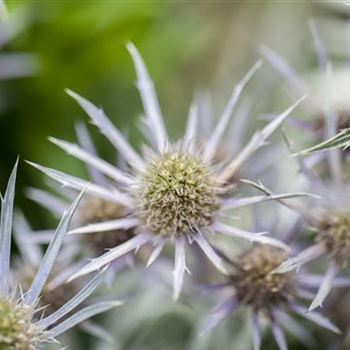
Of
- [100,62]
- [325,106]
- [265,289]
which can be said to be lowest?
[265,289]

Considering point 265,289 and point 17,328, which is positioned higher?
point 17,328

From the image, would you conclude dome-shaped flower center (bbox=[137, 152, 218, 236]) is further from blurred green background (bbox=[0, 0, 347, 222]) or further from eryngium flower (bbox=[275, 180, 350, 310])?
blurred green background (bbox=[0, 0, 347, 222])

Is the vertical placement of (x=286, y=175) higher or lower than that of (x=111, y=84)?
lower

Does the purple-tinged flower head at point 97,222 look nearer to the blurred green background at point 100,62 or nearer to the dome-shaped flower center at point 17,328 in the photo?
the dome-shaped flower center at point 17,328

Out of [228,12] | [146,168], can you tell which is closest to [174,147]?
Answer: [146,168]

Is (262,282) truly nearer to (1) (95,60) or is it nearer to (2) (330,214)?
(2) (330,214)

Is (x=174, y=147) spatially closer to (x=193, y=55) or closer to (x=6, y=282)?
(x=6, y=282)

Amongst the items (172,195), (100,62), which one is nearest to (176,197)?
(172,195)

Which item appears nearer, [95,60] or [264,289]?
[264,289]
